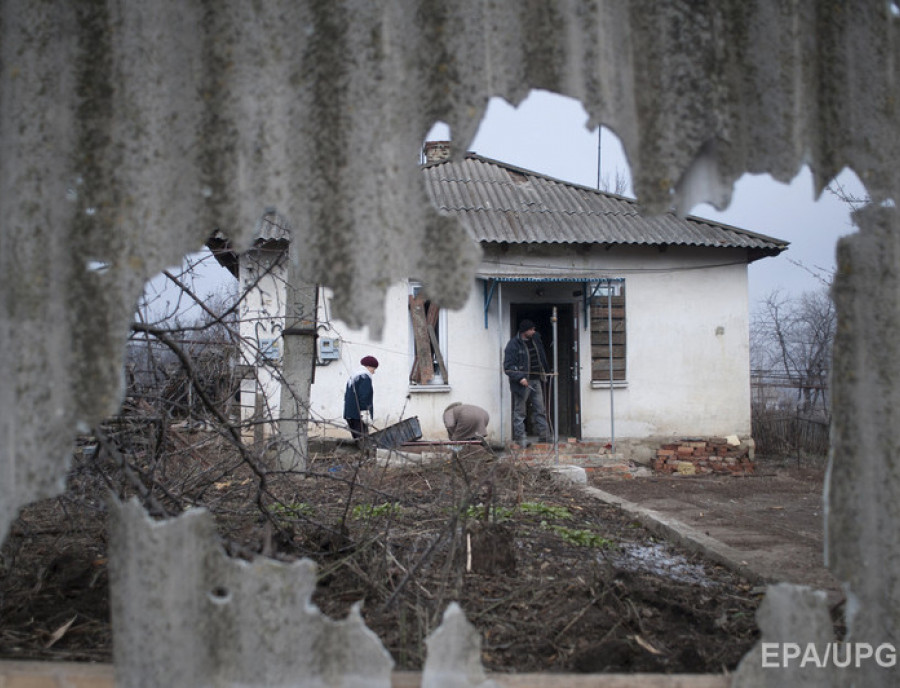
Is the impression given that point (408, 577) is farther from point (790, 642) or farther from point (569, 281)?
point (569, 281)

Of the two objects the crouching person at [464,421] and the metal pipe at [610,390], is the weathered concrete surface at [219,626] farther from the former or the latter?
the metal pipe at [610,390]

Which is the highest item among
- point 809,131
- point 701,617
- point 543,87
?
point 543,87

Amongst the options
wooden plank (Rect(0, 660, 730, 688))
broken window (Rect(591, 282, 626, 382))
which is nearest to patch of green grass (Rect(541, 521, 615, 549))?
wooden plank (Rect(0, 660, 730, 688))

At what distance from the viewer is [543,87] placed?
6.81ft

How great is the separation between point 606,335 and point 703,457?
9.31ft

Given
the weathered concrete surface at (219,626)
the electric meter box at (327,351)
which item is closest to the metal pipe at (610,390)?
the electric meter box at (327,351)

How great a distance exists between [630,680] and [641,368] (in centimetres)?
1063

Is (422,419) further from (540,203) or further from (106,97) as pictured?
(106,97)

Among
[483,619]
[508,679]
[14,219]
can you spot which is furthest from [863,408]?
[14,219]

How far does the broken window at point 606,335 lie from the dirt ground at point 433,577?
256 inches

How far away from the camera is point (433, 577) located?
3684 millimetres

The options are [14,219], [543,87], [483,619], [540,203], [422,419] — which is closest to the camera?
[14,219]

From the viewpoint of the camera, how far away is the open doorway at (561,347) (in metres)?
12.6

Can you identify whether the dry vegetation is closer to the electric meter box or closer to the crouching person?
the crouching person
